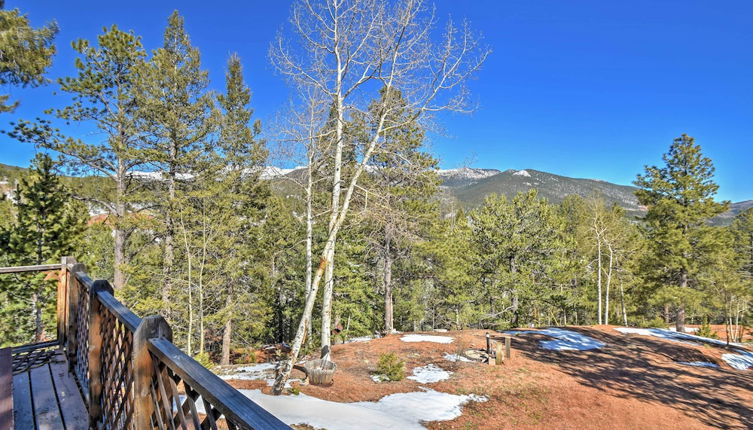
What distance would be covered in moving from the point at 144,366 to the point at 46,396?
99.9 inches

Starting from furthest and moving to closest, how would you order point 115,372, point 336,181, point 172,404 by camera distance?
point 336,181 → point 115,372 → point 172,404

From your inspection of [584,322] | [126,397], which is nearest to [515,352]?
[126,397]

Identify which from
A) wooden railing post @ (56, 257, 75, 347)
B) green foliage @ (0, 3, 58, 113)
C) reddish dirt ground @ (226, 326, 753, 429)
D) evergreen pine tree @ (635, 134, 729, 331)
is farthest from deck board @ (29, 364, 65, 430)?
evergreen pine tree @ (635, 134, 729, 331)

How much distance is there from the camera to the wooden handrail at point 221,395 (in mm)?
873

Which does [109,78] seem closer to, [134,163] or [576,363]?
[134,163]

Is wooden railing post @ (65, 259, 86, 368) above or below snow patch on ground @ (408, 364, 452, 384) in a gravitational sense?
above

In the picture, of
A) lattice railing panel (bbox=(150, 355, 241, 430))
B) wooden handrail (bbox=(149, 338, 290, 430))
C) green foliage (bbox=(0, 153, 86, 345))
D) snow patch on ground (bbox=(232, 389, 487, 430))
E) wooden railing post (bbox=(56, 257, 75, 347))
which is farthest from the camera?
green foliage (bbox=(0, 153, 86, 345))

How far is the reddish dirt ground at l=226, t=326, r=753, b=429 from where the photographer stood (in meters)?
7.28

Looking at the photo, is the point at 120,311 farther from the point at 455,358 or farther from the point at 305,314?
the point at 455,358

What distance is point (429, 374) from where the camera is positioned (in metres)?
9.77

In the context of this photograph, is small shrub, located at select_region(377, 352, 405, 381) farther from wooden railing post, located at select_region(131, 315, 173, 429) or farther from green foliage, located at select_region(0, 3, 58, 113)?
green foliage, located at select_region(0, 3, 58, 113)

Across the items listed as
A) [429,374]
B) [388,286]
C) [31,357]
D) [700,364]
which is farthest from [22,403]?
[700,364]

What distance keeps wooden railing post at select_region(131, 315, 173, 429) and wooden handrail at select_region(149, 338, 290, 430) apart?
0.14 metres

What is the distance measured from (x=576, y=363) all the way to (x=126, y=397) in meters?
13.0
